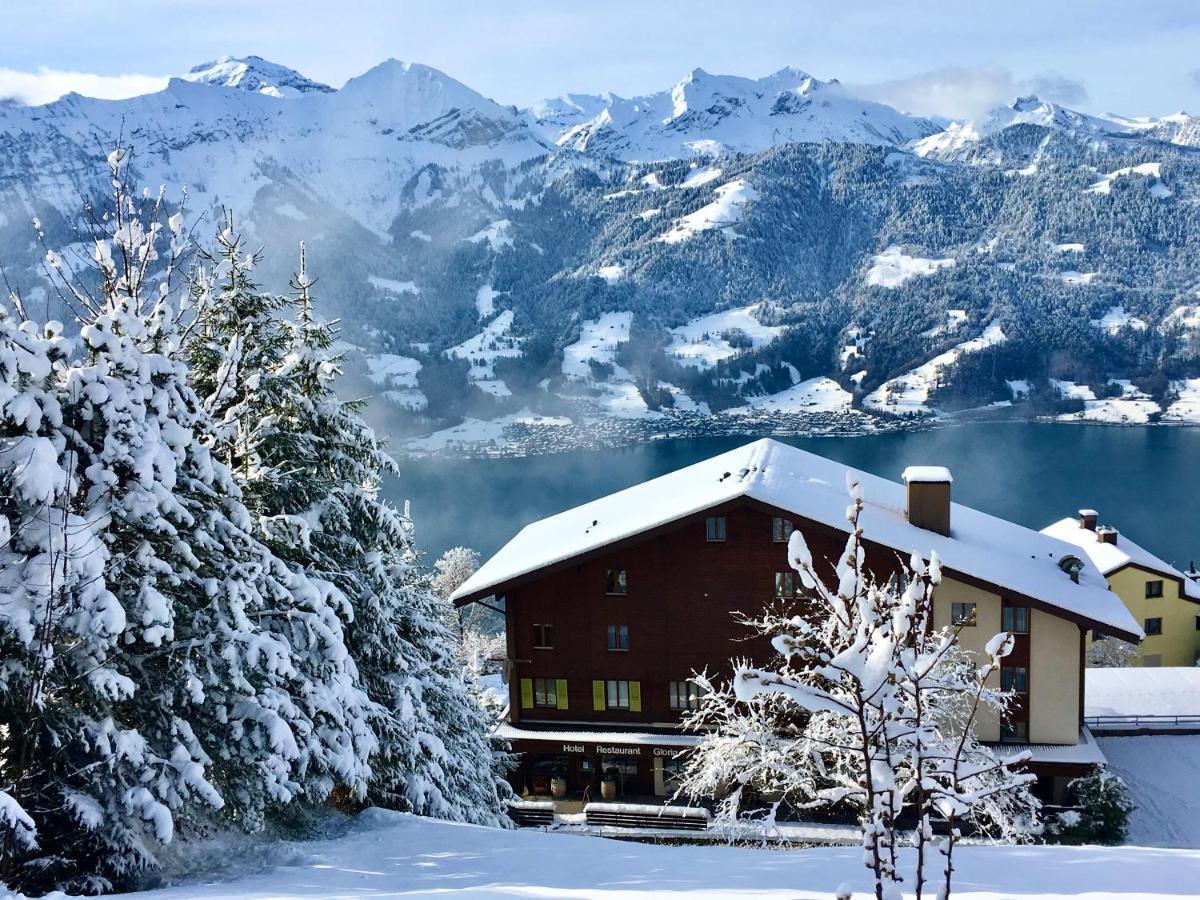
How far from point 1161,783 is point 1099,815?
3.80m

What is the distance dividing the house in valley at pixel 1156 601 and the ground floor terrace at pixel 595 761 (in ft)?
60.8

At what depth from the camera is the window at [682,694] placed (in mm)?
27611

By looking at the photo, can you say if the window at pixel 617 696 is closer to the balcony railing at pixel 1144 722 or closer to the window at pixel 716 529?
the window at pixel 716 529

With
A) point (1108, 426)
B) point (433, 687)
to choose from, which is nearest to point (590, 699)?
point (433, 687)

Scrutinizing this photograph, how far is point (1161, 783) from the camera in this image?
24.4 metres

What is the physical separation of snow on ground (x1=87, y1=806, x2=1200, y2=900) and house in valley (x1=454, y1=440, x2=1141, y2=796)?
14.9 metres

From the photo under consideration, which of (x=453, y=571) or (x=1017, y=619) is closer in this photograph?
(x=1017, y=619)

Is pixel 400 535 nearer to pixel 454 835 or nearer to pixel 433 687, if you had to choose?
pixel 433 687

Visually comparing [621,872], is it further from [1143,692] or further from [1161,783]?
[1143,692]

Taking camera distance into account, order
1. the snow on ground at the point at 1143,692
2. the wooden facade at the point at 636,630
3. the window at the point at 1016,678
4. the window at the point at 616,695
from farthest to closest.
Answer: the snow on ground at the point at 1143,692 < the window at the point at 616,695 < the wooden facade at the point at 636,630 < the window at the point at 1016,678

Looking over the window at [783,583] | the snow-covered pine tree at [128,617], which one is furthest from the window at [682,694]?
the snow-covered pine tree at [128,617]

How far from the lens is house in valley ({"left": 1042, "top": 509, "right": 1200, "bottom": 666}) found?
4216 centimetres

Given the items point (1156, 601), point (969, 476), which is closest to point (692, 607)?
point (1156, 601)

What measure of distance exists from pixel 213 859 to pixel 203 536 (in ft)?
12.3
